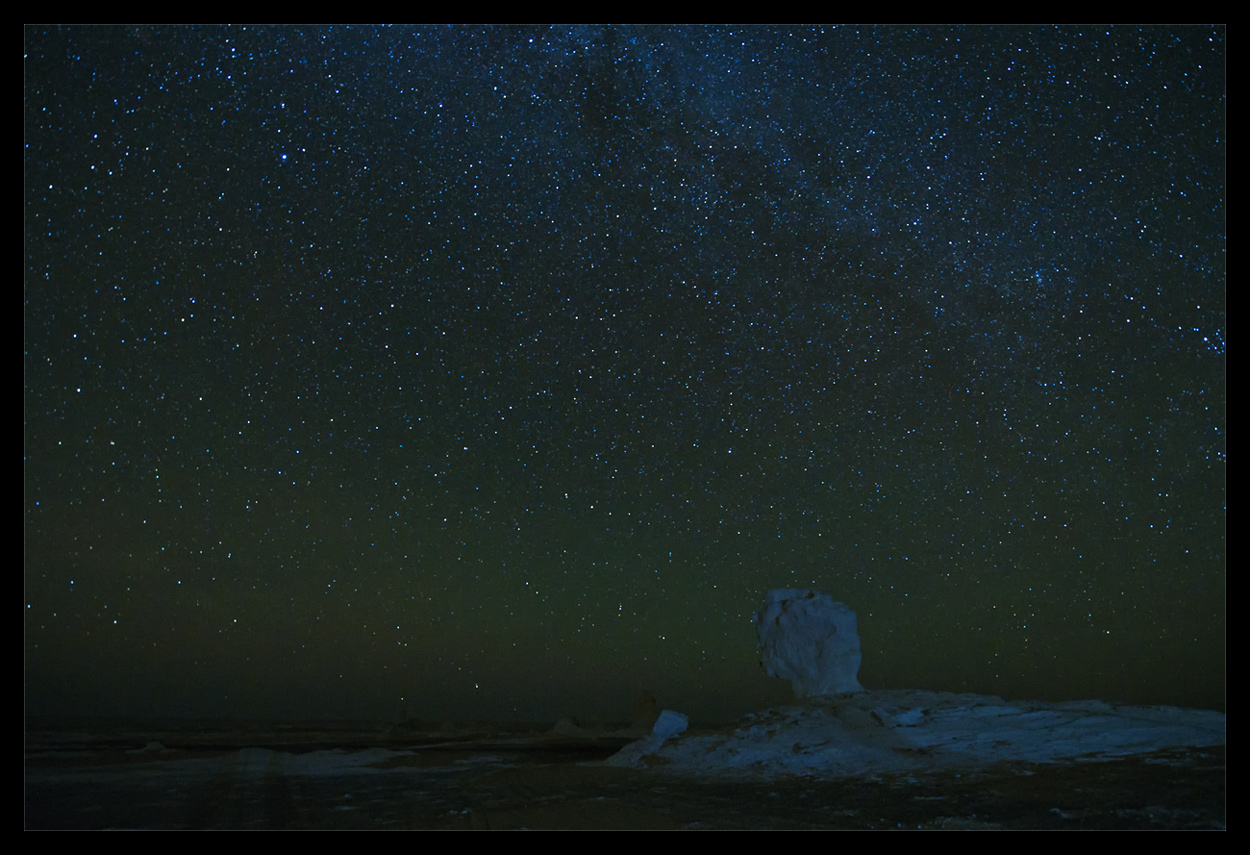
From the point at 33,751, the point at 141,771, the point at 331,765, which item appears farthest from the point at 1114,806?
the point at 33,751

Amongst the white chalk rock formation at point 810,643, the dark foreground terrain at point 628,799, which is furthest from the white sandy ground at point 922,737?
the white chalk rock formation at point 810,643

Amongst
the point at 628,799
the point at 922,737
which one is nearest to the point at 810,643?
the point at 922,737

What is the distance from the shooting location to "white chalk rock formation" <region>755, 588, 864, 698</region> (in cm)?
2666

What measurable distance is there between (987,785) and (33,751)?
36.1 m

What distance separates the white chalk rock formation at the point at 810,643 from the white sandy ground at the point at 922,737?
3.64 m

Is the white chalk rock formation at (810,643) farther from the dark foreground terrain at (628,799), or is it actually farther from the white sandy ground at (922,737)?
the dark foreground terrain at (628,799)

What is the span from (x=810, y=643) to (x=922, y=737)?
→ 8.89m

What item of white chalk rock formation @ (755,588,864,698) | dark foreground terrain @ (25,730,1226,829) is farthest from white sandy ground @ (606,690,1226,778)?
white chalk rock formation @ (755,588,864,698)

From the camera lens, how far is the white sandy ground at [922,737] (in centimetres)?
1634

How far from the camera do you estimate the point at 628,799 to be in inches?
591

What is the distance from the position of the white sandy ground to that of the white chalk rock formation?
12.0 feet

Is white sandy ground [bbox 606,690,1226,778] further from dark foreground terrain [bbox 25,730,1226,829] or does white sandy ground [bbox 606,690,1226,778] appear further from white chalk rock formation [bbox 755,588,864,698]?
white chalk rock formation [bbox 755,588,864,698]

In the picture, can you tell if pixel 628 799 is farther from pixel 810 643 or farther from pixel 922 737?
pixel 810 643
